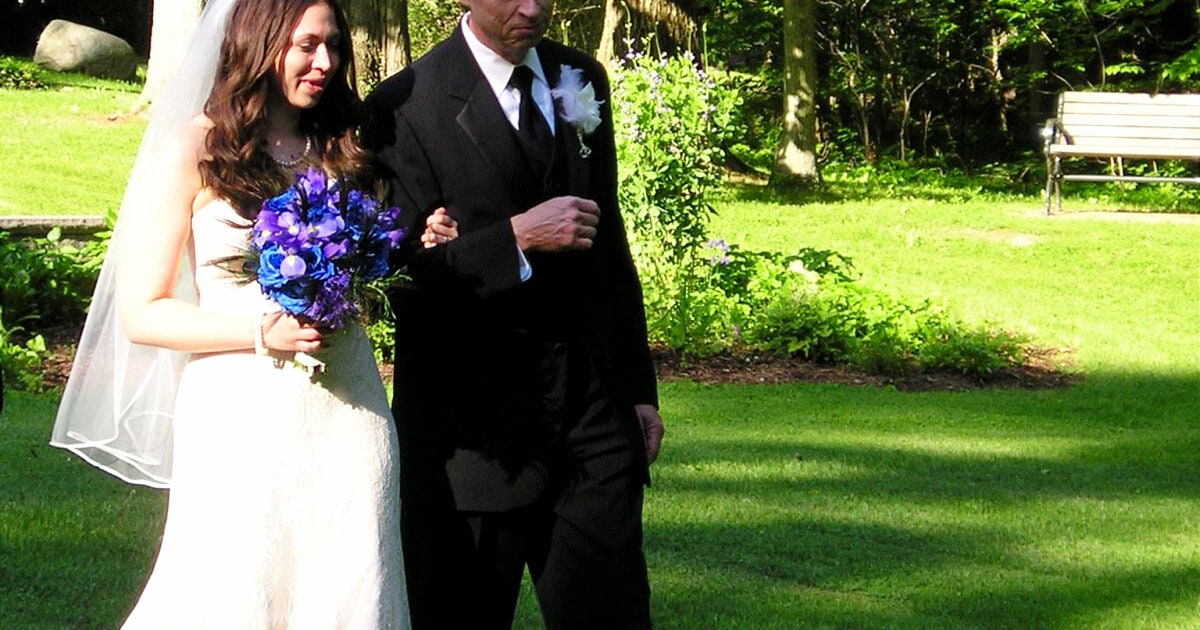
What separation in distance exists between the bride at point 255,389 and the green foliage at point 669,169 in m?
7.73

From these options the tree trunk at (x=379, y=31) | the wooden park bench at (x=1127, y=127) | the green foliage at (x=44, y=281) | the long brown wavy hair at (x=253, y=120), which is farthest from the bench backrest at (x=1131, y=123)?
the long brown wavy hair at (x=253, y=120)

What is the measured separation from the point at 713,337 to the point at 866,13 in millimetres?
17838

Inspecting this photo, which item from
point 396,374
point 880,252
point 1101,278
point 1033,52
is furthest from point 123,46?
point 396,374

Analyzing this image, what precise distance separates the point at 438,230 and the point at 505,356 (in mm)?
300

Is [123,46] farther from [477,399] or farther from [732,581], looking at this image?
[477,399]

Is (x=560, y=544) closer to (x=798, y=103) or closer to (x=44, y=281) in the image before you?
(x=44, y=281)

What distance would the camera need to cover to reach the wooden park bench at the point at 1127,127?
68.0ft

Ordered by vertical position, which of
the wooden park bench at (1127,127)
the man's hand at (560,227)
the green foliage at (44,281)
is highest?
the man's hand at (560,227)

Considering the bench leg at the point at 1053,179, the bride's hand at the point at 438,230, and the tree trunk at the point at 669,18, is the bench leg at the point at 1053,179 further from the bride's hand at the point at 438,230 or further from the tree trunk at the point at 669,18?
the bride's hand at the point at 438,230

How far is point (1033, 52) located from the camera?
26.8 meters

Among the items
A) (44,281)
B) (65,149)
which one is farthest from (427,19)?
(44,281)

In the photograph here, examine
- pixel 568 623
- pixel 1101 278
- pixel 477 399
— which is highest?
pixel 477 399

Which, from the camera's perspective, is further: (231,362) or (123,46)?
(123,46)

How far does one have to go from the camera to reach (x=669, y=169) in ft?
37.4
